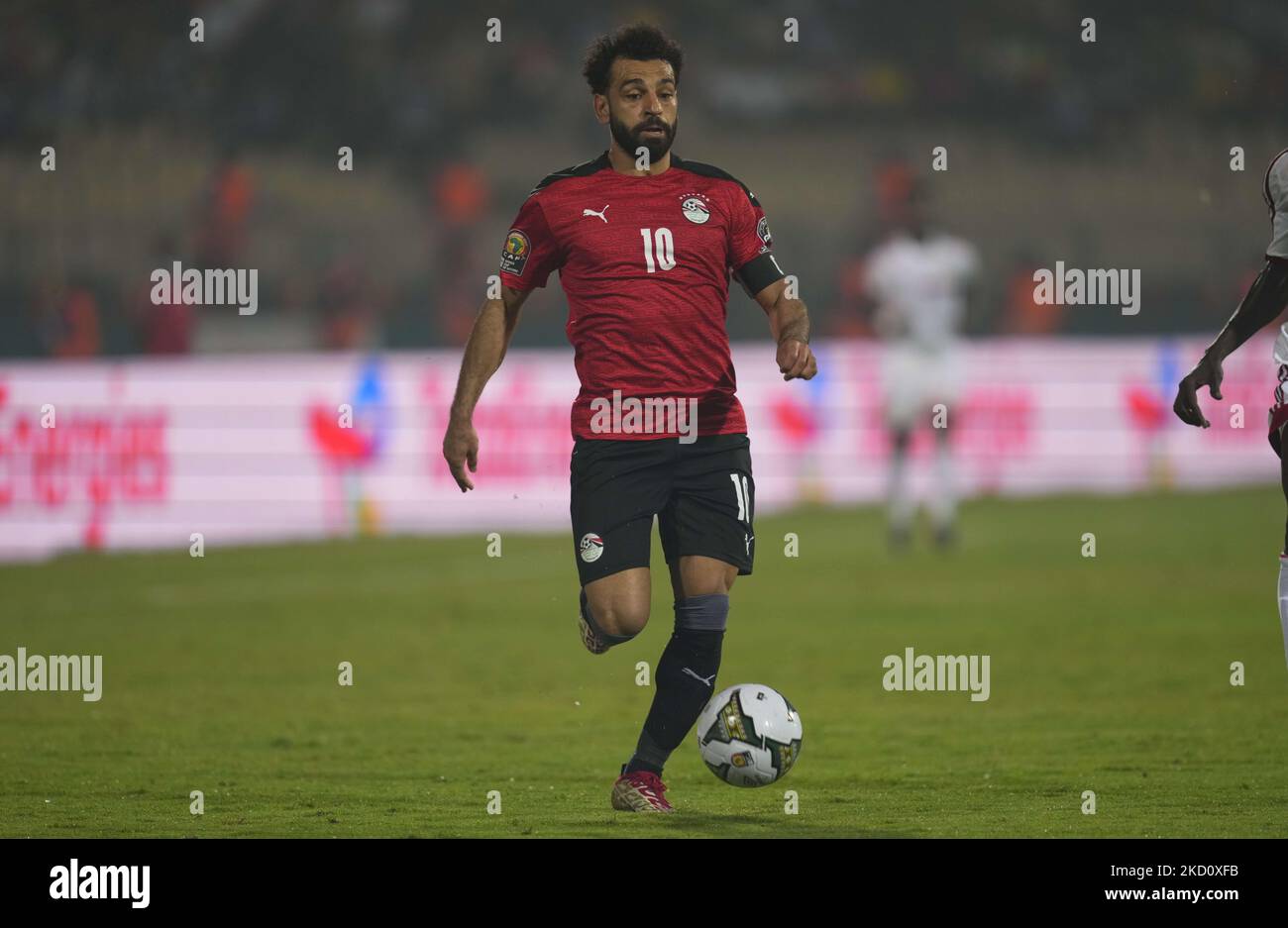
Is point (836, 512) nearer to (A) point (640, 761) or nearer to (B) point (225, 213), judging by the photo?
(B) point (225, 213)

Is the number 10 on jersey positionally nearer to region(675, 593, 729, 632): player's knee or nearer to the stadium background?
region(675, 593, 729, 632): player's knee

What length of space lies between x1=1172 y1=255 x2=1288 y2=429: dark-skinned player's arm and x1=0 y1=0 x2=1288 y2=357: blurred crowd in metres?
12.9

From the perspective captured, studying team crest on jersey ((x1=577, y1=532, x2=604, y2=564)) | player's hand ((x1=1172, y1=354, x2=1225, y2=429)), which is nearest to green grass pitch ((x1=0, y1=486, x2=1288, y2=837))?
team crest on jersey ((x1=577, y1=532, x2=604, y2=564))

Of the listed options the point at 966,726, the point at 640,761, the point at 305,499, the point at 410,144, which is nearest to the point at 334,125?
the point at 410,144

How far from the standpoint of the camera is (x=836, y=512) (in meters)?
16.9

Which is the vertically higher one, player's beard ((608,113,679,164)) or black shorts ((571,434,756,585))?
player's beard ((608,113,679,164))

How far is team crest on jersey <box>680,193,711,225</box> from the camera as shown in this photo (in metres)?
5.50

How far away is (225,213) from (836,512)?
6681 mm

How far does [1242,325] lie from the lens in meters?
5.25

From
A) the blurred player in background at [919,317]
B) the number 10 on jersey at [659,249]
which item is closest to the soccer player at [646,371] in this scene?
the number 10 on jersey at [659,249]

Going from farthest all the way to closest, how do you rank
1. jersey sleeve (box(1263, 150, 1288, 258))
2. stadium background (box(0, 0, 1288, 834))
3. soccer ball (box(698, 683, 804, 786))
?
stadium background (box(0, 0, 1288, 834)), soccer ball (box(698, 683, 804, 786)), jersey sleeve (box(1263, 150, 1288, 258))

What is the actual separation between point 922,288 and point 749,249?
983 centimetres

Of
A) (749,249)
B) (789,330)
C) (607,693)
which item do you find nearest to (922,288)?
(607,693)

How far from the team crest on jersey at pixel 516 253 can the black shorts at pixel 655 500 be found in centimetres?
54
